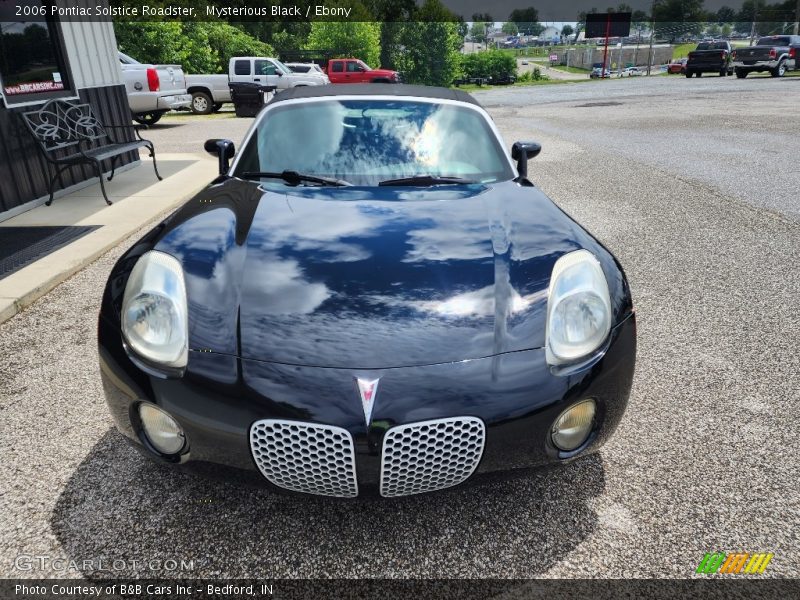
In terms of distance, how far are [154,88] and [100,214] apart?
27.1 ft

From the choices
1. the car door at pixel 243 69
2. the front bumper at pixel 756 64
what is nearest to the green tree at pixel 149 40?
the car door at pixel 243 69

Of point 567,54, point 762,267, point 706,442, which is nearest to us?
point 706,442

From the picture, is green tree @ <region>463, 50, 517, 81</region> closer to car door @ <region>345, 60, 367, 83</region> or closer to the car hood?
car door @ <region>345, 60, 367, 83</region>

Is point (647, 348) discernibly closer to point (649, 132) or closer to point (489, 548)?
point (489, 548)

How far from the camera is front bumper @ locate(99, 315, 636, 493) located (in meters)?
1.71

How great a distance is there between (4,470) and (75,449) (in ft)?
0.85

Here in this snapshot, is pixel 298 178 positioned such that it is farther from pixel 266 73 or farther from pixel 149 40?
pixel 149 40

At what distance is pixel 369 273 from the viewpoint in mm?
2082

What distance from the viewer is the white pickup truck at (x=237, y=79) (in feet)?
63.2

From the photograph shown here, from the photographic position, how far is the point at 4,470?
7.77 ft

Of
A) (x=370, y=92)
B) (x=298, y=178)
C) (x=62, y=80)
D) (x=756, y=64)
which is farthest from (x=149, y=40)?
(x=756, y=64)

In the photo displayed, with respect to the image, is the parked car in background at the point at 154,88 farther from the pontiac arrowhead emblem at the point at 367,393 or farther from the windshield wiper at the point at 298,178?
the pontiac arrowhead emblem at the point at 367,393

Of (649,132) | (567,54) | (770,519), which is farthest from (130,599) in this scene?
(567,54)

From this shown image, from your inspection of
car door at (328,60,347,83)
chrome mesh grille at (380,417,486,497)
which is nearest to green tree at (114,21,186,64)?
car door at (328,60,347,83)
